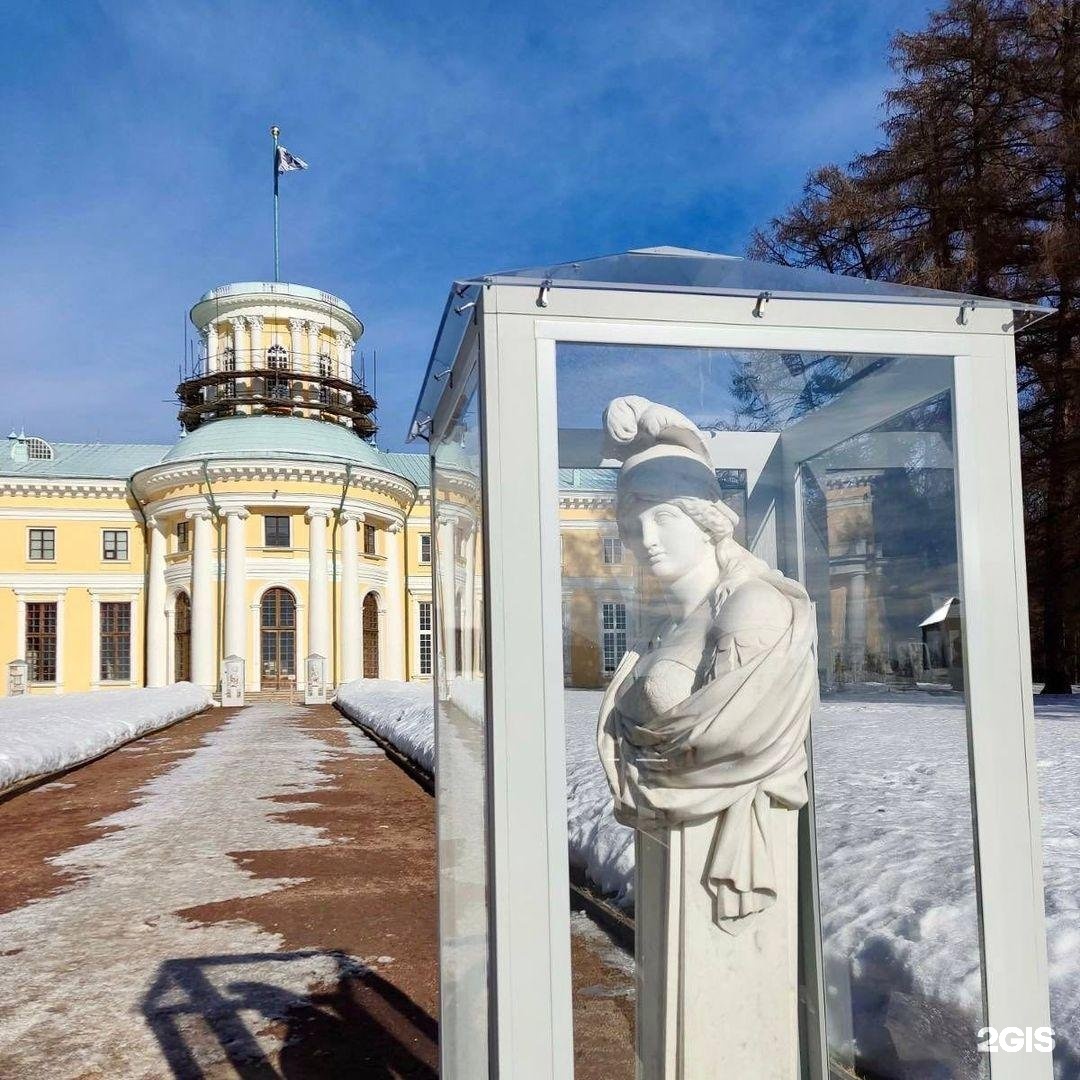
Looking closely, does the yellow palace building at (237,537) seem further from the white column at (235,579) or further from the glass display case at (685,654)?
the glass display case at (685,654)

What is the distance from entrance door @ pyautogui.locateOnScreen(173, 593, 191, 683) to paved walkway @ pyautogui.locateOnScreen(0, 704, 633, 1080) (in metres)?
26.4

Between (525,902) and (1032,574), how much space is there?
17042 millimetres

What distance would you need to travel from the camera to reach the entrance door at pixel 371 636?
3838 cm

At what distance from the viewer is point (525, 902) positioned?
1.82 meters

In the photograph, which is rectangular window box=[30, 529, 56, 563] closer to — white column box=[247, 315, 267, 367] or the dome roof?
the dome roof

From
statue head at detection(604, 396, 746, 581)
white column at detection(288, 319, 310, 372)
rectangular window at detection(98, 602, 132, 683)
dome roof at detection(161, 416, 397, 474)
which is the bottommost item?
rectangular window at detection(98, 602, 132, 683)

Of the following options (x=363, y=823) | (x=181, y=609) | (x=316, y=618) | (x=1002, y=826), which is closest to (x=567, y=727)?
(x=1002, y=826)

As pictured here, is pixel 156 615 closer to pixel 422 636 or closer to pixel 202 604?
pixel 202 604

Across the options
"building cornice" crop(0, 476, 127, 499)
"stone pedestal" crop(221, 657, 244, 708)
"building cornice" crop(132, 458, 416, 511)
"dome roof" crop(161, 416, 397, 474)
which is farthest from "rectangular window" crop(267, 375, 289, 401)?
"stone pedestal" crop(221, 657, 244, 708)

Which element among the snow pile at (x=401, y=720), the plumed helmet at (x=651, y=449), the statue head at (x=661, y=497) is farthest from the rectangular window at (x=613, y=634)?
the snow pile at (x=401, y=720)

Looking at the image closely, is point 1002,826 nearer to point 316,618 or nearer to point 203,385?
point 316,618

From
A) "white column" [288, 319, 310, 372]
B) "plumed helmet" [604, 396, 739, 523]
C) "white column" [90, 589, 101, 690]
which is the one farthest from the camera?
"white column" [288, 319, 310, 372]

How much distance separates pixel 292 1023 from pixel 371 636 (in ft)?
114

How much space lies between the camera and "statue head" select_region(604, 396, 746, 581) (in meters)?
2.04
